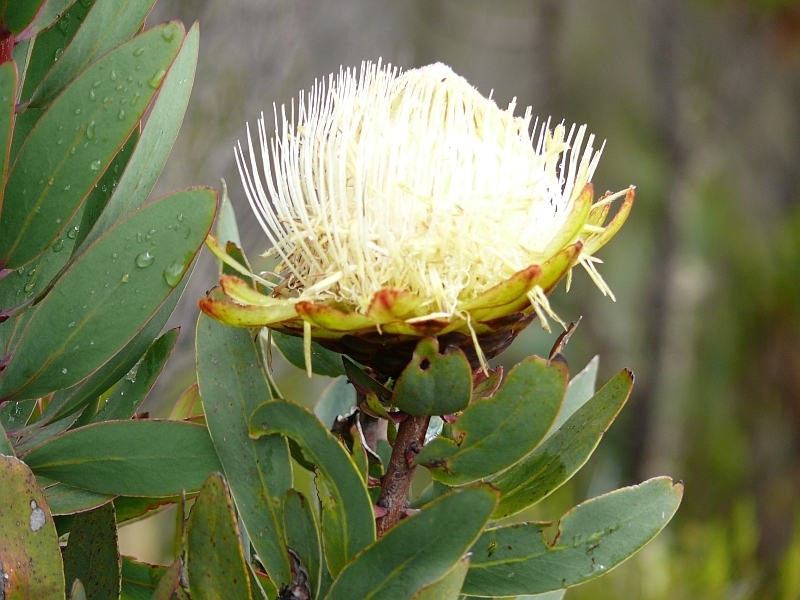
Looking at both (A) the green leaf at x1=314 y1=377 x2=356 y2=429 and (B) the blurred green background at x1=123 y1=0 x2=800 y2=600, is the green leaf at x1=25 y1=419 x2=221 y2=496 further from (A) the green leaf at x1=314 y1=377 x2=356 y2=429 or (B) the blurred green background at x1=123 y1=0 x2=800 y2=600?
(B) the blurred green background at x1=123 y1=0 x2=800 y2=600

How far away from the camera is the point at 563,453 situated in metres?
0.55

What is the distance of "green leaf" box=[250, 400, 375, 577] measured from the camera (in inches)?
19.0

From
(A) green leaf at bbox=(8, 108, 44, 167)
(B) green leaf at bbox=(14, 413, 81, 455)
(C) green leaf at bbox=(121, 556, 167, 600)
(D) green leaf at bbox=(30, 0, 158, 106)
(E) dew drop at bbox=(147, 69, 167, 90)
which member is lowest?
(C) green leaf at bbox=(121, 556, 167, 600)

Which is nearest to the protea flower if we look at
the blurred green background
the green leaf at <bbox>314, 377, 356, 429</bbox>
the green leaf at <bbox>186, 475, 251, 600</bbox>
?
the green leaf at <bbox>186, 475, 251, 600</bbox>

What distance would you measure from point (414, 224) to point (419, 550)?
0.19 metres

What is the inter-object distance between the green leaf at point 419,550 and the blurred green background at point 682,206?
2423mm

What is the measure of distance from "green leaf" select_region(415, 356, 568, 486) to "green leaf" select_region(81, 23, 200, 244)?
272 mm

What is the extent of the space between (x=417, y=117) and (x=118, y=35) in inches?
8.9

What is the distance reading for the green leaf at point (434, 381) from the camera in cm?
46

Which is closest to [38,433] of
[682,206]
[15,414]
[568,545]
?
[15,414]

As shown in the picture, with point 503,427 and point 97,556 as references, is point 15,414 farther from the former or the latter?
point 503,427

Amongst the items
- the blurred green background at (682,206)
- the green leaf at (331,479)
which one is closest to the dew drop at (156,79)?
the green leaf at (331,479)

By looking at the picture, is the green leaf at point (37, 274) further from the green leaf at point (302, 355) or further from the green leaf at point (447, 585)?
the green leaf at point (447, 585)

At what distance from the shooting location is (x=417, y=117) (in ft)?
1.74
